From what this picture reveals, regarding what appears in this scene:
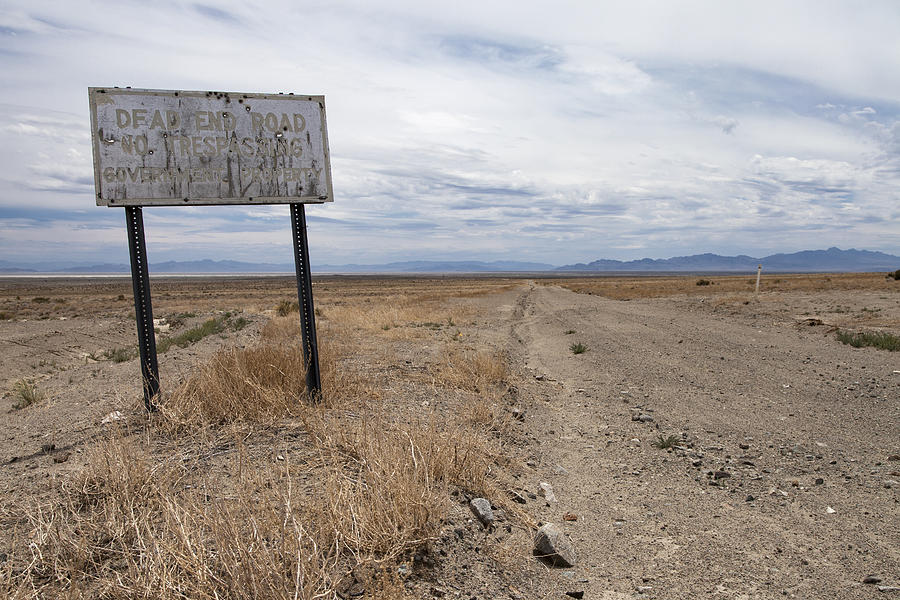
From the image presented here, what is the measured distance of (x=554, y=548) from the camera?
12.9ft

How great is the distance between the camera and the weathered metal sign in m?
6.30

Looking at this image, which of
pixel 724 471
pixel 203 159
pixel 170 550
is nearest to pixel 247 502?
pixel 170 550

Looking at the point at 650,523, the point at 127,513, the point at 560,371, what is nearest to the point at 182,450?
the point at 127,513

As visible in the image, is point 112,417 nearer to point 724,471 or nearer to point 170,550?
point 170,550

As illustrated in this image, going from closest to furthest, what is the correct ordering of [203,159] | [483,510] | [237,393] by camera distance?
[483,510] < [237,393] < [203,159]

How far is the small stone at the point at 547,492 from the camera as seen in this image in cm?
505

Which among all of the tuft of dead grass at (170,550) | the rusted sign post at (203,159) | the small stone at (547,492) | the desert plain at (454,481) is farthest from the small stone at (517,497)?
the rusted sign post at (203,159)

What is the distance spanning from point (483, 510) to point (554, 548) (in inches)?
22.6

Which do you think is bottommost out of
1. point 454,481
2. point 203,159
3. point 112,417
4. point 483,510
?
point 483,510

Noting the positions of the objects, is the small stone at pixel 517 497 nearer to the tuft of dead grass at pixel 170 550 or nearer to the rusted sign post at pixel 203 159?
the tuft of dead grass at pixel 170 550

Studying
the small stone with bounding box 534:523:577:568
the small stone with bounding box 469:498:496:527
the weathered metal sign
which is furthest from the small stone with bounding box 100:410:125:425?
the small stone with bounding box 534:523:577:568

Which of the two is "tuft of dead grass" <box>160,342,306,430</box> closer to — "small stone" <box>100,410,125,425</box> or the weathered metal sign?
"small stone" <box>100,410,125,425</box>

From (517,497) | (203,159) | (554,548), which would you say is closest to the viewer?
(554,548)

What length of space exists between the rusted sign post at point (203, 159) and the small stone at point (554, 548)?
11.7 feet
